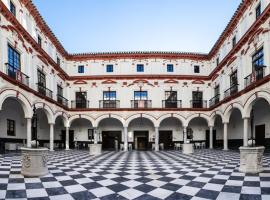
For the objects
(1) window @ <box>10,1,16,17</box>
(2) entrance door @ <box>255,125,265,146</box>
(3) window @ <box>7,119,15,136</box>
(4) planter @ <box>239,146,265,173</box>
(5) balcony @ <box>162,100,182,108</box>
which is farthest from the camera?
(5) balcony @ <box>162,100,182,108</box>

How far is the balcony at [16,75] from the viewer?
1206 cm

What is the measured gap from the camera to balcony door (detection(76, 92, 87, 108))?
72.8 ft

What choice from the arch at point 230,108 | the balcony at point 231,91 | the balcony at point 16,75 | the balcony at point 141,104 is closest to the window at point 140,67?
the balcony at point 141,104

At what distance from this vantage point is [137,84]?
72.0ft

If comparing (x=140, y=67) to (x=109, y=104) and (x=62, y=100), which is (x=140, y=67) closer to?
(x=109, y=104)

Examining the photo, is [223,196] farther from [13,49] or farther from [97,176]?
[13,49]

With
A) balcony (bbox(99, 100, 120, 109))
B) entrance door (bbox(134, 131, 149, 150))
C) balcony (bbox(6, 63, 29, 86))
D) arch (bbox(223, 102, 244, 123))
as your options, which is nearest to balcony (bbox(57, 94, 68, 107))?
balcony (bbox(99, 100, 120, 109))

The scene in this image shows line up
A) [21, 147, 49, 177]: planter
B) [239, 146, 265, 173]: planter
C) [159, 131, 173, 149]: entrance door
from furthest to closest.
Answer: [159, 131, 173, 149]: entrance door → [239, 146, 265, 173]: planter → [21, 147, 49, 177]: planter

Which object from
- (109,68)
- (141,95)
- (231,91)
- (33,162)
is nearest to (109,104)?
(141,95)

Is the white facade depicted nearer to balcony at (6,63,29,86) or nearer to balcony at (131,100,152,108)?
balcony at (6,63,29,86)

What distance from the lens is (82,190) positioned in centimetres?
511

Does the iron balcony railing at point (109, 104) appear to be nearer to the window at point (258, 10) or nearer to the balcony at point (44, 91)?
the balcony at point (44, 91)

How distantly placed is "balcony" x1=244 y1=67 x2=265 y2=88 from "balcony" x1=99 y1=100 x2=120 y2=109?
11.8 meters

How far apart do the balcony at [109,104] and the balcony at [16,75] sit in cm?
875
